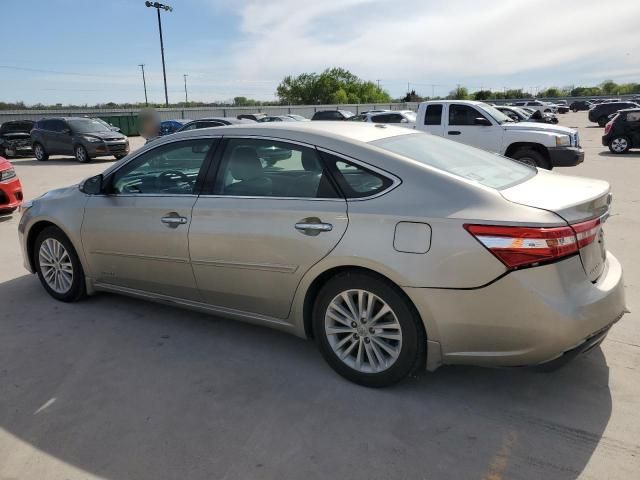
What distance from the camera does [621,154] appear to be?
1745 centimetres

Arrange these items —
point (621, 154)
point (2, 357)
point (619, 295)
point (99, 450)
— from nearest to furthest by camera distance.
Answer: point (99, 450), point (619, 295), point (2, 357), point (621, 154)

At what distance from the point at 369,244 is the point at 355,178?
0.45 m

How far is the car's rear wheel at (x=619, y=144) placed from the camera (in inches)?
686

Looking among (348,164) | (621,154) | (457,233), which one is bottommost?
(621,154)

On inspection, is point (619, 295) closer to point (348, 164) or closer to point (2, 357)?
point (348, 164)

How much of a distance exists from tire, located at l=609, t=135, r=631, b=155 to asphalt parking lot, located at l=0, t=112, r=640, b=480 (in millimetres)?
16036

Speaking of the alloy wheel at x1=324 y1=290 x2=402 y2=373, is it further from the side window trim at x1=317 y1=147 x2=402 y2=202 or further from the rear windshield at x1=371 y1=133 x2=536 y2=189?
the rear windshield at x1=371 y1=133 x2=536 y2=189

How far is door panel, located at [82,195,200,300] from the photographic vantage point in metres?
3.75

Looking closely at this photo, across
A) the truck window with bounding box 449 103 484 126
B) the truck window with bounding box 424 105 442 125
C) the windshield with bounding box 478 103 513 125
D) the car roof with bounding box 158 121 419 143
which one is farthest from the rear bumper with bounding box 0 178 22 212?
the windshield with bounding box 478 103 513 125

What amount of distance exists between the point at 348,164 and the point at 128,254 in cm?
200

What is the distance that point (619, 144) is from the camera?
17.6 metres

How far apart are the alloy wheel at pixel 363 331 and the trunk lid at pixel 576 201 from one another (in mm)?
959

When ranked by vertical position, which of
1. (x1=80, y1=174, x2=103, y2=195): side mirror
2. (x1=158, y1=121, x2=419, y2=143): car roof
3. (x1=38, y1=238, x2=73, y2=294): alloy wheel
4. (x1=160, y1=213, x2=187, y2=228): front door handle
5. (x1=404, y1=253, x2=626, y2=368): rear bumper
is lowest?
(x1=38, y1=238, x2=73, y2=294): alloy wheel

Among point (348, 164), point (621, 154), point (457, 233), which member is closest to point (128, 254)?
point (348, 164)
